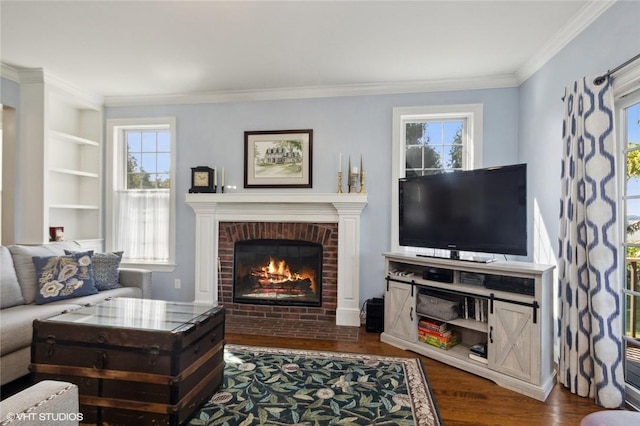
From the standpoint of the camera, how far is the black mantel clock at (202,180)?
12.5 feet

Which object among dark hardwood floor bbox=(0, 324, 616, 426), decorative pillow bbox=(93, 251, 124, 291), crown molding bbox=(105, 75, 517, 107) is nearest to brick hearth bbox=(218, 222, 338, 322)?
decorative pillow bbox=(93, 251, 124, 291)

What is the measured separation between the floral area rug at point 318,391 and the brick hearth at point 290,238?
36.3 inches

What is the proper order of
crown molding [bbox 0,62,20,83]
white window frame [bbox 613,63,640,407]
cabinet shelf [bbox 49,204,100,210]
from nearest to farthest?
white window frame [bbox 613,63,640,407] < crown molding [bbox 0,62,20,83] < cabinet shelf [bbox 49,204,100,210]

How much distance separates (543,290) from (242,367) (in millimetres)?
2193

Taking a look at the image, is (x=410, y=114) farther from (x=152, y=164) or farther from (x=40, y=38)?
(x=40, y=38)

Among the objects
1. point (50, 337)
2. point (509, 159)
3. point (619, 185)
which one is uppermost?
point (509, 159)

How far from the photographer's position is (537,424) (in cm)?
190

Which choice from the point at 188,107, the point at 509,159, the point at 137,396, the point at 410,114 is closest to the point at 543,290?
the point at 509,159

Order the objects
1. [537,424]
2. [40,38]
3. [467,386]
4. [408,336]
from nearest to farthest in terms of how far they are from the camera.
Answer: [537,424] → [467,386] → [40,38] → [408,336]

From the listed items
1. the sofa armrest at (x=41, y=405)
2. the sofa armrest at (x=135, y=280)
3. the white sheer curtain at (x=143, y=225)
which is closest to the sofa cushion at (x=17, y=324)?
the sofa armrest at (x=135, y=280)

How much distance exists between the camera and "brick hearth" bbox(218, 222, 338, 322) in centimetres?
370

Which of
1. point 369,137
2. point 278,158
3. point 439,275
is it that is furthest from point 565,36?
point 278,158

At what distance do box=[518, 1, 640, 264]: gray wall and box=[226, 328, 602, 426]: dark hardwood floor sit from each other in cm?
107

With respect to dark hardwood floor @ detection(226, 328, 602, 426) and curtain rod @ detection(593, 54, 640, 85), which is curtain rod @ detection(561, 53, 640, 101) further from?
dark hardwood floor @ detection(226, 328, 602, 426)
